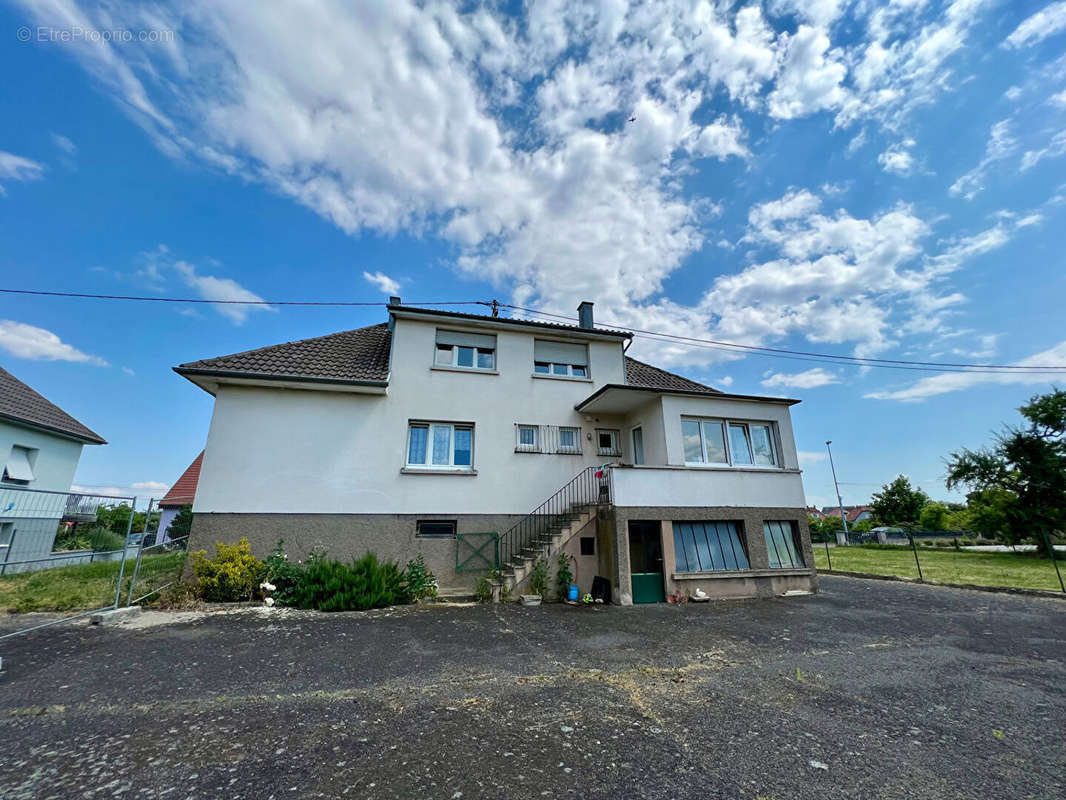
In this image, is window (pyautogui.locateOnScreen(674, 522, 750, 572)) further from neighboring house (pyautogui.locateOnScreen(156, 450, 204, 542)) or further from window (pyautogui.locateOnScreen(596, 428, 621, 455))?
neighboring house (pyautogui.locateOnScreen(156, 450, 204, 542))

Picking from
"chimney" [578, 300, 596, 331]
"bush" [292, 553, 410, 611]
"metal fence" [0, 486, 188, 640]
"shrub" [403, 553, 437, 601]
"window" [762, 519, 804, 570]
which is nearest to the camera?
"metal fence" [0, 486, 188, 640]

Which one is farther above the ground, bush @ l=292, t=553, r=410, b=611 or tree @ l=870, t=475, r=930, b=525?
tree @ l=870, t=475, r=930, b=525

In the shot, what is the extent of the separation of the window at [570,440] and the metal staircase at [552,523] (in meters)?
0.68

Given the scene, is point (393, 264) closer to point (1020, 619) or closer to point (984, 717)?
point (984, 717)

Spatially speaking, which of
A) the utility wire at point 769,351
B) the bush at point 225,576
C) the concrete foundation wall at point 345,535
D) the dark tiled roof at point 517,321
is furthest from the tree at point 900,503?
the bush at point 225,576

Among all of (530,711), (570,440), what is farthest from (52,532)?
(570,440)

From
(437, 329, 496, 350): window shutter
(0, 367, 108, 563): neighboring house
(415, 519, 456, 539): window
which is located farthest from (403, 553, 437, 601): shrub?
(0, 367, 108, 563): neighboring house

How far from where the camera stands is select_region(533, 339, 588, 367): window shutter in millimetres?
12125

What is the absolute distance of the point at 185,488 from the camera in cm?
2150

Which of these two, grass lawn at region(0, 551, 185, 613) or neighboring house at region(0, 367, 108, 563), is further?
neighboring house at region(0, 367, 108, 563)

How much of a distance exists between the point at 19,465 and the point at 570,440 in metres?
18.0

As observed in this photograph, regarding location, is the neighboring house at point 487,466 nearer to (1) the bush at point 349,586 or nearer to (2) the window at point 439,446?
(2) the window at point 439,446

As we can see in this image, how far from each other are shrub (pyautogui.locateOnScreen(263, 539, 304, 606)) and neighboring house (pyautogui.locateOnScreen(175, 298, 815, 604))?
0.36 meters

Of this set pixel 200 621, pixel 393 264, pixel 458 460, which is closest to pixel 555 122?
pixel 393 264
